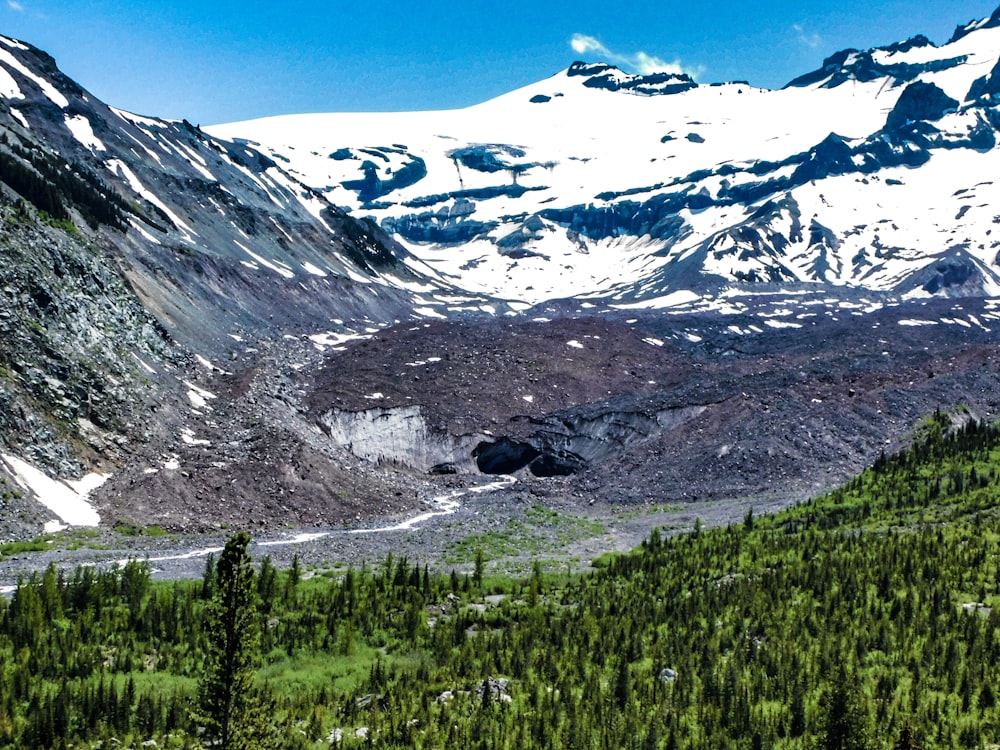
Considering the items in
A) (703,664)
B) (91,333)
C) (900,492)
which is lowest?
(703,664)

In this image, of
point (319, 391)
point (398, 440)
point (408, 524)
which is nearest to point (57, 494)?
point (408, 524)

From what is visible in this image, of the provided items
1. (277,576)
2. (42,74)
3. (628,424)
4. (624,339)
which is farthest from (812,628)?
(42,74)

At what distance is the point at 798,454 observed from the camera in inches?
2955

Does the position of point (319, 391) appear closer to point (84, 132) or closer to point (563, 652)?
point (563, 652)

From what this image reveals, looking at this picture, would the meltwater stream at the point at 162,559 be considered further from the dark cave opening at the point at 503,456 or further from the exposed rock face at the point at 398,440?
the dark cave opening at the point at 503,456

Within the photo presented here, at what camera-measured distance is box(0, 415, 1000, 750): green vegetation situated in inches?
1078

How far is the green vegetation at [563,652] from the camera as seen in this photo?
89.8 feet

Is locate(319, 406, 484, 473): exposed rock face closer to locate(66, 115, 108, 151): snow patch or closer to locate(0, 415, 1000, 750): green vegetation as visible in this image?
locate(0, 415, 1000, 750): green vegetation

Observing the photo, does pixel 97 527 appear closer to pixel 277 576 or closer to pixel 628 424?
pixel 277 576

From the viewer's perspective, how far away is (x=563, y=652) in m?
34.3

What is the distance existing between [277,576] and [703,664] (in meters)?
21.0

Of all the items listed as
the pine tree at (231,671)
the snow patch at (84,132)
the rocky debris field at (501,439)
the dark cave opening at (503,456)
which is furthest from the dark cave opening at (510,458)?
the snow patch at (84,132)

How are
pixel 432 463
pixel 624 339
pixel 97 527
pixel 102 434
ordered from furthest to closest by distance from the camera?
1. pixel 624 339
2. pixel 432 463
3. pixel 102 434
4. pixel 97 527

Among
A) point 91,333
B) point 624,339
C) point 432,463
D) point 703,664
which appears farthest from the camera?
point 624,339
